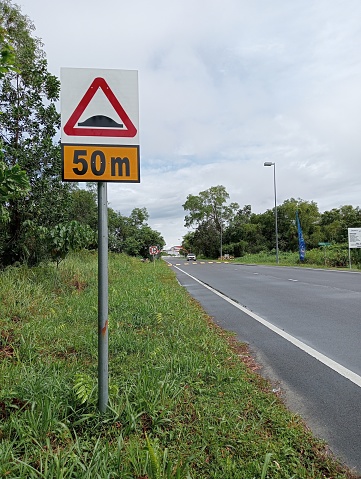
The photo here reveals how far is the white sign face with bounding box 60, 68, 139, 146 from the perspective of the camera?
2604 mm

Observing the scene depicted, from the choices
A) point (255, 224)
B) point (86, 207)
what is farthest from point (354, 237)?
point (255, 224)

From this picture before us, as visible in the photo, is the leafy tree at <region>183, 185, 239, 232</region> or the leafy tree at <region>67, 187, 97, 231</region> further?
the leafy tree at <region>183, 185, 239, 232</region>

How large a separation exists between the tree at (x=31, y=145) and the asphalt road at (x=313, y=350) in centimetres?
535

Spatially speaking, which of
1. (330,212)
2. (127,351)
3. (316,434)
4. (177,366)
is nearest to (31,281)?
(127,351)

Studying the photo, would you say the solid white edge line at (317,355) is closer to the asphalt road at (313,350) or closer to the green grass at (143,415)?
the asphalt road at (313,350)

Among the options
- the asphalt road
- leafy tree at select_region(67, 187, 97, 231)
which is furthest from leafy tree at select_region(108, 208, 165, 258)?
the asphalt road

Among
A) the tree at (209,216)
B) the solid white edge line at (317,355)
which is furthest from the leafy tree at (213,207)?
the solid white edge line at (317,355)

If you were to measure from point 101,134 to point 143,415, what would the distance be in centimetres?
218

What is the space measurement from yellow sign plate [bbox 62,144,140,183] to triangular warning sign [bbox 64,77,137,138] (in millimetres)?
104

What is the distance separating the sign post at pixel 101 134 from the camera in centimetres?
259

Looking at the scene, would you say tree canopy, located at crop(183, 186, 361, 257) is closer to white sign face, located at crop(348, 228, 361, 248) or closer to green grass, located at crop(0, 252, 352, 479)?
white sign face, located at crop(348, 228, 361, 248)

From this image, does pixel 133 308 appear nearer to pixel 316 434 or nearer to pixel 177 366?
pixel 177 366

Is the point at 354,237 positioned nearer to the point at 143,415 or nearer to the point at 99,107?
the point at 143,415

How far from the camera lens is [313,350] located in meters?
5.19
